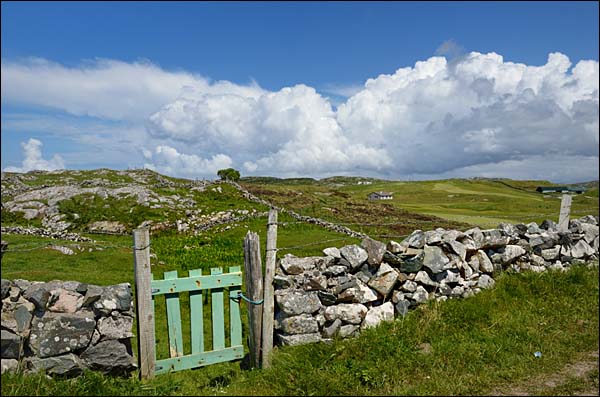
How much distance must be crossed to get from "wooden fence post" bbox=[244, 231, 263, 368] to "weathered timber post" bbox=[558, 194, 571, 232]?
8.56m

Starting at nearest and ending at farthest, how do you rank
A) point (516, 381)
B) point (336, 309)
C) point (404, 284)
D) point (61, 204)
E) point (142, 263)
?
point (516, 381), point (142, 263), point (336, 309), point (404, 284), point (61, 204)

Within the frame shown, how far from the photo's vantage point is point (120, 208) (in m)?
25.8

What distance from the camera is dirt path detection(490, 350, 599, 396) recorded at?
5609 millimetres

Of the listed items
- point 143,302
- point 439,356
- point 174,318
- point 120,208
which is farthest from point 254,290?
point 120,208

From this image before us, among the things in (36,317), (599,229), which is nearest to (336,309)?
(36,317)

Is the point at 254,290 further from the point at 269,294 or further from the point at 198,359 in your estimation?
the point at 198,359

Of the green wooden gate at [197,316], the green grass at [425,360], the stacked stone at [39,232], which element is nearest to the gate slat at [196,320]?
the green wooden gate at [197,316]

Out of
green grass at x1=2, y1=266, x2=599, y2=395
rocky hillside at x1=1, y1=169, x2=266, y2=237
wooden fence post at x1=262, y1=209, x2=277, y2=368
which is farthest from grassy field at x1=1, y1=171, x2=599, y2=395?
rocky hillside at x1=1, y1=169, x2=266, y2=237

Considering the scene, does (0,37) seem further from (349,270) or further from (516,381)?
(516,381)

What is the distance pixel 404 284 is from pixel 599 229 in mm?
6925

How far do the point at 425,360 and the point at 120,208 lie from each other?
2349cm

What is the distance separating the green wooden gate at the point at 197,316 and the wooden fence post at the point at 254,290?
0.31 meters

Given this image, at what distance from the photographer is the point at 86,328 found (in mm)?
A: 6297

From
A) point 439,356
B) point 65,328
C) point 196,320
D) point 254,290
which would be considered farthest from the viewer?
point 254,290
